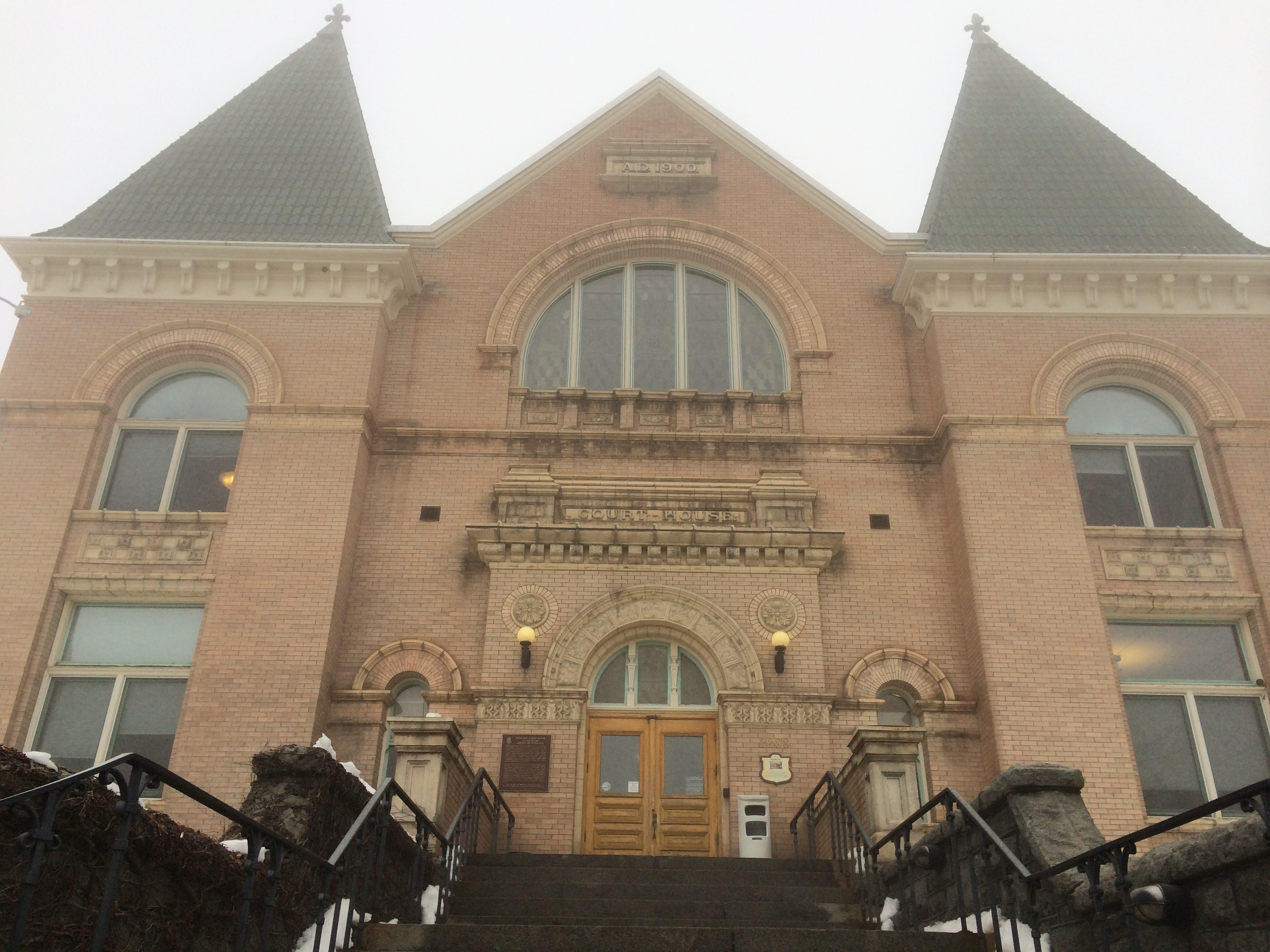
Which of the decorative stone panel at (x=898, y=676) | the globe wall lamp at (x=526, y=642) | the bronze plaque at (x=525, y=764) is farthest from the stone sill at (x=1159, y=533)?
the bronze plaque at (x=525, y=764)

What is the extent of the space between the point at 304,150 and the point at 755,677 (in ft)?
37.0

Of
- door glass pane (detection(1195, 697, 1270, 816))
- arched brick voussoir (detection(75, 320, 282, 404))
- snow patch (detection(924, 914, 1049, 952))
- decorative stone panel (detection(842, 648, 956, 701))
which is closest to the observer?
snow patch (detection(924, 914, 1049, 952))

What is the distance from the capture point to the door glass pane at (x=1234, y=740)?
12.6m

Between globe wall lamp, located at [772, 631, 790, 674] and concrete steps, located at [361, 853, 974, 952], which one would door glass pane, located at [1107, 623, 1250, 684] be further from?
concrete steps, located at [361, 853, 974, 952]

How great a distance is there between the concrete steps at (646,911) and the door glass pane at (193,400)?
760 cm

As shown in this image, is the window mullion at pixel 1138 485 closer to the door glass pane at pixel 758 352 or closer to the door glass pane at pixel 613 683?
the door glass pane at pixel 758 352

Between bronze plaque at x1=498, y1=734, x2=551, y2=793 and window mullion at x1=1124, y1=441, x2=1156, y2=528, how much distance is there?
8265mm

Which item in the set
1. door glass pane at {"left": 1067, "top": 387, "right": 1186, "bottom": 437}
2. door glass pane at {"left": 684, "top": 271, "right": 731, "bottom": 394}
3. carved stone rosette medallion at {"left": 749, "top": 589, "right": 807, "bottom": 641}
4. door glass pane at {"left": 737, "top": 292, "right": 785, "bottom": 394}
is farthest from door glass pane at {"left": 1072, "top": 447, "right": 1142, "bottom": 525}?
door glass pane at {"left": 684, "top": 271, "right": 731, "bottom": 394}

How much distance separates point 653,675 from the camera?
13648 mm

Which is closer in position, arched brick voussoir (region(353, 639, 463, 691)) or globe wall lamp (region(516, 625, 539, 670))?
globe wall lamp (region(516, 625, 539, 670))

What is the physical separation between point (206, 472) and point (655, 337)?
21.8 feet

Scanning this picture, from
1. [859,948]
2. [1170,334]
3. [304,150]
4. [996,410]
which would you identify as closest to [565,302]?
[304,150]

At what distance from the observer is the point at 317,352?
1499 cm

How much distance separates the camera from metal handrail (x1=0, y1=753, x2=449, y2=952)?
409 cm
